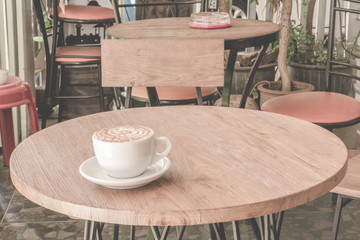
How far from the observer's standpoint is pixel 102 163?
106cm

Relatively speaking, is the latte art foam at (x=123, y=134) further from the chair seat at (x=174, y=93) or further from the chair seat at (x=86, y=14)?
the chair seat at (x=86, y=14)

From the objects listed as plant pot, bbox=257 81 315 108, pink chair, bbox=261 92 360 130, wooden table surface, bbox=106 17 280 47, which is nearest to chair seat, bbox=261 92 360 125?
pink chair, bbox=261 92 360 130

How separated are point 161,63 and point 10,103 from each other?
1336mm

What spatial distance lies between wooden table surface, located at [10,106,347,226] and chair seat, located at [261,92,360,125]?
1.23 meters

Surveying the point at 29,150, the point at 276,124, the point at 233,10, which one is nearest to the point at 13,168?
the point at 29,150

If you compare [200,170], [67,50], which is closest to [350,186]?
[200,170]

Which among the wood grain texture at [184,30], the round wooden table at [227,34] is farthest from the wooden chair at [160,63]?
the wood grain texture at [184,30]

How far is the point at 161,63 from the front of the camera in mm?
2074

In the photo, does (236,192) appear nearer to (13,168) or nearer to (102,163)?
(102,163)

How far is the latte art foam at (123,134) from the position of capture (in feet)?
3.46

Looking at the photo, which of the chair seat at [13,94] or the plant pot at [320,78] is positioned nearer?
the chair seat at [13,94]

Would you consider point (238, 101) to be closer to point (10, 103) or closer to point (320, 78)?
point (320, 78)

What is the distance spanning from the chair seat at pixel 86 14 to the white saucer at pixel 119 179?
301cm

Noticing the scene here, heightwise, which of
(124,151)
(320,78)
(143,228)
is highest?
(124,151)
